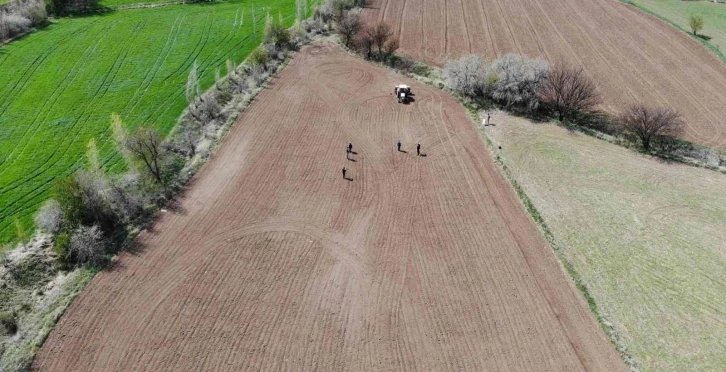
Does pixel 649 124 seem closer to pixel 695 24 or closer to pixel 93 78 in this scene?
pixel 695 24

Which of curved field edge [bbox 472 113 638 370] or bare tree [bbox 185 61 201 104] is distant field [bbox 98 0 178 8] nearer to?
bare tree [bbox 185 61 201 104]

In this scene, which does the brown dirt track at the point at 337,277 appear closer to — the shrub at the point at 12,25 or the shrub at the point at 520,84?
the shrub at the point at 520,84

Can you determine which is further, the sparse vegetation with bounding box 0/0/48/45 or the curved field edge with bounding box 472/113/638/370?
the sparse vegetation with bounding box 0/0/48/45

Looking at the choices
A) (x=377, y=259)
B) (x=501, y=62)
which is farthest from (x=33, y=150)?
(x=501, y=62)

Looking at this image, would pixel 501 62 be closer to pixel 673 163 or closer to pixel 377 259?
pixel 673 163

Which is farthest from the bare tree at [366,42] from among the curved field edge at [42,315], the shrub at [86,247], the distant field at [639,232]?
the shrub at [86,247]

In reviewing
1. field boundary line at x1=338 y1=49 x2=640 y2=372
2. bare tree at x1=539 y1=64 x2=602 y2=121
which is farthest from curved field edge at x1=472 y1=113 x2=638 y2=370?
bare tree at x1=539 y1=64 x2=602 y2=121
